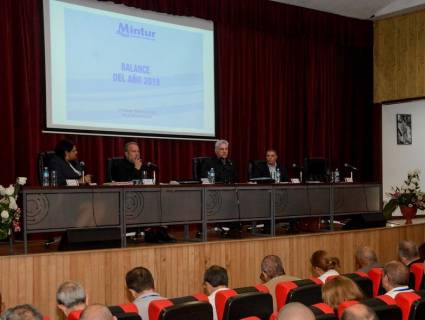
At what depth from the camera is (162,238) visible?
5.81m

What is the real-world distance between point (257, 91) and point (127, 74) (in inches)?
92.4

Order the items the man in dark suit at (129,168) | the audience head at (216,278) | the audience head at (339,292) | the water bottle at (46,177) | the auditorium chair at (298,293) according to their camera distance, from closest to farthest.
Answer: the audience head at (339,292), the auditorium chair at (298,293), the audience head at (216,278), the water bottle at (46,177), the man in dark suit at (129,168)

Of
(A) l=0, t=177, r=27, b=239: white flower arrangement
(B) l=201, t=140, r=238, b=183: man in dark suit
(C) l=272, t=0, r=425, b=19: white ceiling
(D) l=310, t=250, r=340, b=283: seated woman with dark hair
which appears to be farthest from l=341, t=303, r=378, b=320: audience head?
(C) l=272, t=0, r=425, b=19: white ceiling

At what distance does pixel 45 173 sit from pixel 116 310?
2.94m

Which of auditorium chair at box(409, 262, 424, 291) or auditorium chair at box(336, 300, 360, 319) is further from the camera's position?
auditorium chair at box(409, 262, 424, 291)

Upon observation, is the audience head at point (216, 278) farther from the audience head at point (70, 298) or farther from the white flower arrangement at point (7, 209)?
the white flower arrangement at point (7, 209)

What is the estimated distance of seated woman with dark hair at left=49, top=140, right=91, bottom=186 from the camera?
5617mm

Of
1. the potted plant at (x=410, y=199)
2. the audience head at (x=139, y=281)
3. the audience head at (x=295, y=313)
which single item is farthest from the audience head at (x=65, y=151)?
the potted plant at (x=410, y=199)

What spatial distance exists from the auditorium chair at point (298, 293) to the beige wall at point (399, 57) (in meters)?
6.49

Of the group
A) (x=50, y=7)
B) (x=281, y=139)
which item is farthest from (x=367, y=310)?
(x=281, y=139)

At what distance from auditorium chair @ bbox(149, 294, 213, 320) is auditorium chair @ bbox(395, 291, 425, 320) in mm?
935

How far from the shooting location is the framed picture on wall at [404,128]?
10.5 m

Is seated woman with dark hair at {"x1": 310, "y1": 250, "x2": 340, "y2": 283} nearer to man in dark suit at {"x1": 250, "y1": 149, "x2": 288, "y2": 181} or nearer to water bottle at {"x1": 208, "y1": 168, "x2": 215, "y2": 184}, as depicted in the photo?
water bottle at {"x1": 208, "y1": 168, "x2": 215, "y2": 184}

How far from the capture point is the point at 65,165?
18.8 ft
